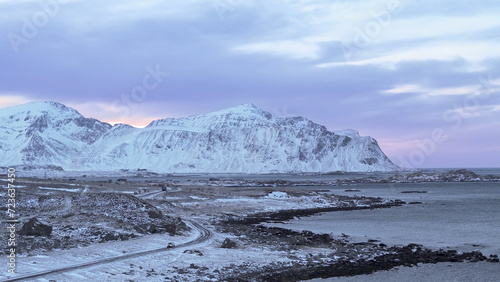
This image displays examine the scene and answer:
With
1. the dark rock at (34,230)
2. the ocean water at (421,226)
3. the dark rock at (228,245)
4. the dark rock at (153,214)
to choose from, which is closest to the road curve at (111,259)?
the dark rock at (228,245)

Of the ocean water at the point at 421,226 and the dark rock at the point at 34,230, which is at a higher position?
the dark rock at the point at 34,230

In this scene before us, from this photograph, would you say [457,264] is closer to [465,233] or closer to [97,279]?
[465,233]

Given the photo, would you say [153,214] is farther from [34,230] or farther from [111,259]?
[111,259]

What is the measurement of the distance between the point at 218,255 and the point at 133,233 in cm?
751

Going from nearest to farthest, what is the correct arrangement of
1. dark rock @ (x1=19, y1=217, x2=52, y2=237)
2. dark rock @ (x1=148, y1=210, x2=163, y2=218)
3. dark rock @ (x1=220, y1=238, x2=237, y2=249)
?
dark rock @ (x1=19, y1=217, x2=52, y2=237), dark rock @ (x1=220, y1=238, x2=237, y2=249), dark rock @ (x1=148, y1=210, x2=163, y2=218)

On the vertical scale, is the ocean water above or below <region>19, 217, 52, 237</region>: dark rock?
below

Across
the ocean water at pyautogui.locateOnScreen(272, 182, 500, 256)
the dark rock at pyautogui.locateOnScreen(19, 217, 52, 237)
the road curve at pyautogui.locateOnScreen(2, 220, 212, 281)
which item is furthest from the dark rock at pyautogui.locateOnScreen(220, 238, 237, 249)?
the ocean water at pyautogui.locateOnScreen(272, 182, 500, 256)

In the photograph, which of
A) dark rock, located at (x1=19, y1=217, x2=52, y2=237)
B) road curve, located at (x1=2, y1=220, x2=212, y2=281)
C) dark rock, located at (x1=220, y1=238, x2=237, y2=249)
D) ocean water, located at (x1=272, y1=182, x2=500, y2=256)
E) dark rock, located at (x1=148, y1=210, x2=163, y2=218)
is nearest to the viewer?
road curve, located at (x1=2, y1=220, x2=212, y2=281)

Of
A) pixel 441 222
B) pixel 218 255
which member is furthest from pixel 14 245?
pixel 441 222

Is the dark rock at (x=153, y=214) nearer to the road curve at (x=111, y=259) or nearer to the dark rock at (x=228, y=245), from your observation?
the road curve at (x=111, y=259)

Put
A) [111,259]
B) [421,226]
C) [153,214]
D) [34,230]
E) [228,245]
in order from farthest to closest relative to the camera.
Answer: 1. [421,226]
2. [153,214]
3. [228,245]
4. [34,230]
5. [111,259]

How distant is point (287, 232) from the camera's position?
137 feet

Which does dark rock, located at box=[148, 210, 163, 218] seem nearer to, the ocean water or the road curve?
the road curve

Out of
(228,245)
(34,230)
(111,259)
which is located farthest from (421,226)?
(34,230)
